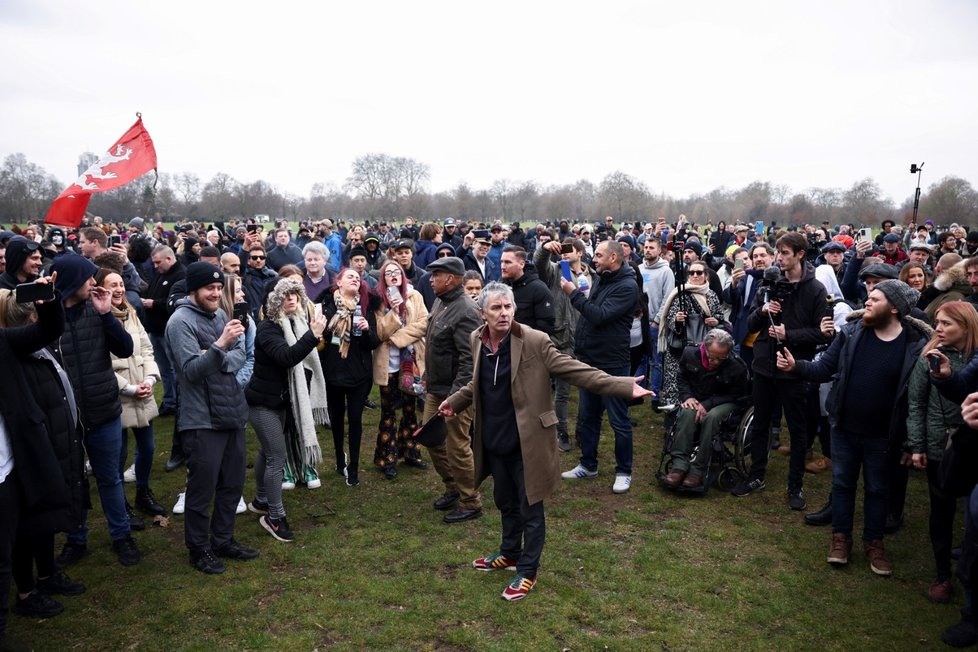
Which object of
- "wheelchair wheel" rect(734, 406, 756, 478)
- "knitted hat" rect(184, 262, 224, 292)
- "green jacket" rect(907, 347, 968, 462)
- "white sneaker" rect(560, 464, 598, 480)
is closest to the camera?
"green jacket" rect(907, 347, 968, 462)

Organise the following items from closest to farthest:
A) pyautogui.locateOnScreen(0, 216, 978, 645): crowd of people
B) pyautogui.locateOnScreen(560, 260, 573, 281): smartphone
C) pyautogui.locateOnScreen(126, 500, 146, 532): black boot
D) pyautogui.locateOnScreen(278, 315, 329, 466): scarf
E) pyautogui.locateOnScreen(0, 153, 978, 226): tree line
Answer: pyautogui.locateOnScreen(0, 216, 978, 645): crowd of people → pyautogui.locateOnScreen(278, 315, 329, 466): scarf → pyautogui.locateOnScreen(126, 500, 146, 532): black boot → pyautogui.locateOnScreen(560, 260, 573, 281): smartphone → pyautogui.locateOnScreen(0, 153, 978, 226): tree line

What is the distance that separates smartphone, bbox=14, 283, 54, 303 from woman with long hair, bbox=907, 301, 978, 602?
548cm

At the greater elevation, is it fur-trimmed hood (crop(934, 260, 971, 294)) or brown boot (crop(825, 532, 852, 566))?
fur-trimmed hood (crop(934, 260, 971, 294))

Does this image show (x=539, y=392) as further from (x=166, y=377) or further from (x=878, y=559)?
(x=166, y=377)

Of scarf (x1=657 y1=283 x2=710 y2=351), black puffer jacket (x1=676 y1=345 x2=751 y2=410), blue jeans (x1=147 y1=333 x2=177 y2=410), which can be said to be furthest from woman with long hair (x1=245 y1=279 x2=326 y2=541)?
scarf (x1=657 y1=283 x2=710 y2=351)

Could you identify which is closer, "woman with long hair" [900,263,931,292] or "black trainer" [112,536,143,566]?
"black trainer" [112,536,143,566]

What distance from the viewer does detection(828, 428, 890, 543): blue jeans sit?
16.1 ft

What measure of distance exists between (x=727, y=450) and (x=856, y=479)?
161cm

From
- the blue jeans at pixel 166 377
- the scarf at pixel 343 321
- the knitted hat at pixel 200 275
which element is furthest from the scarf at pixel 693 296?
the blue jeans at pixel 166 377

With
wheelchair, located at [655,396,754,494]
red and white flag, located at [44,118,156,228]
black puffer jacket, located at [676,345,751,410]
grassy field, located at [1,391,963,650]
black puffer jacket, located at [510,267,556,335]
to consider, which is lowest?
grassy field, located at [1,391,963,650]

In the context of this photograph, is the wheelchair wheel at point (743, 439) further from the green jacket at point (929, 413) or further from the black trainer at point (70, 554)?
the black trainer at point (70, 554)

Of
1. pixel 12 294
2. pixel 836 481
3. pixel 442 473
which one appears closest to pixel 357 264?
pixel 442 473

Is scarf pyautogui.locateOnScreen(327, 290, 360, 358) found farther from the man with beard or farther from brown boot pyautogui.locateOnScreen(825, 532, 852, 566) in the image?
brown boot pyautogui.locateOnScreen(825, 532, 852, 566)

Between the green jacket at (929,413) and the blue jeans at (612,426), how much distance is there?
2.38 meters
